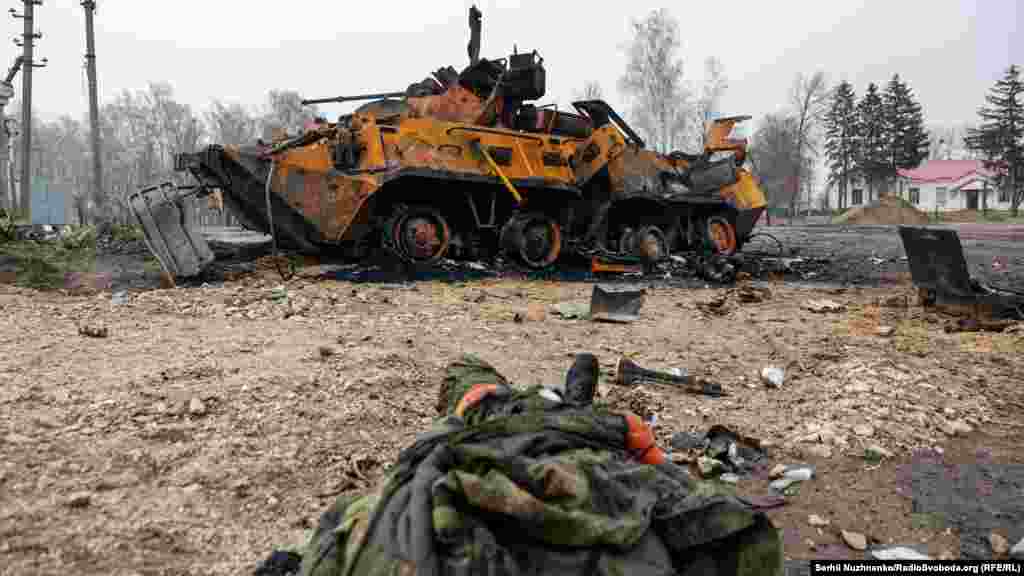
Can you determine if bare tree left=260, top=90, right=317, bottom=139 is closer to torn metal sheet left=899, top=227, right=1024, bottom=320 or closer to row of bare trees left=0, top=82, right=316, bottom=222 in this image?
row of bare trees left=0, top=82, right=316, bottom=222

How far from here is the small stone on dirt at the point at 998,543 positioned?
2643 mm

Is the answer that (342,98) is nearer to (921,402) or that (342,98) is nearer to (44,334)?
(44,334)

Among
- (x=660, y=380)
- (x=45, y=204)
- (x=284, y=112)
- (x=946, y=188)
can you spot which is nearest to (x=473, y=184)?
(x=660, y=380)

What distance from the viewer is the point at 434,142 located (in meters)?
9.64

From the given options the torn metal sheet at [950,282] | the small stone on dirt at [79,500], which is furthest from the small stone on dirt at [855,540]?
the torn metal sheet at [950,282]

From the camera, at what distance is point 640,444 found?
2.19m

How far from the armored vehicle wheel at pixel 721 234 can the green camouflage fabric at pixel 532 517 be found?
1107 centimetres

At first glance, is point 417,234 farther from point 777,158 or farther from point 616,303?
point 777,158

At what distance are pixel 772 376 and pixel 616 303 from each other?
238cm

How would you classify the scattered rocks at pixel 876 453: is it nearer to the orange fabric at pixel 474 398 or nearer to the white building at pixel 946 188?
the orange fabric at pixel 474 398

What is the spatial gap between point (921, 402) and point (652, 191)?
761 cm

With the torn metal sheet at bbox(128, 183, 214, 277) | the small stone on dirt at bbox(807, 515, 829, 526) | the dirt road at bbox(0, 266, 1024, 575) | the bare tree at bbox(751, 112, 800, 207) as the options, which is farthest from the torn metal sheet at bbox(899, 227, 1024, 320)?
the bare tree at bbox(751, 112, 800, 207)

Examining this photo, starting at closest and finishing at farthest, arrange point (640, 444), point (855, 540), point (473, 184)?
point (640, 444)
point (855, 540)
point (473, 184)

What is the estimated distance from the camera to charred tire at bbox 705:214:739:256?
1270 centimetres
